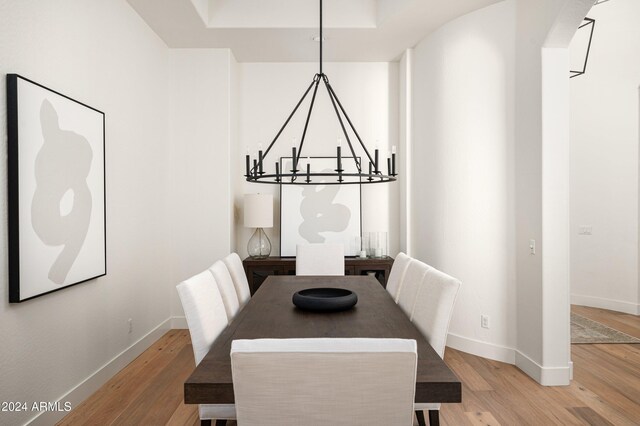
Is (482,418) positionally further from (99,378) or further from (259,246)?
(259,246)

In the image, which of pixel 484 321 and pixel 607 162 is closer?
pixel 484 321

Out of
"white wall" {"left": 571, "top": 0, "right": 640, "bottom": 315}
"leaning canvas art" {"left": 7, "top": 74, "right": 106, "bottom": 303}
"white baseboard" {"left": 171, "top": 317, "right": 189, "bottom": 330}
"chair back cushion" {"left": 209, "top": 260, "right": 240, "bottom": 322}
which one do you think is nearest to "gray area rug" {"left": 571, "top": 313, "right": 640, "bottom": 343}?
"white wall" {"left": 571, "top": 0, "right": 640, "bottom": 315}

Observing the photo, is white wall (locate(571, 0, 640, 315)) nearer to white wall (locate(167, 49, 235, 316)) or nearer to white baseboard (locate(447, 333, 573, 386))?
white baseboard (locate(447, 333, 573, 386))

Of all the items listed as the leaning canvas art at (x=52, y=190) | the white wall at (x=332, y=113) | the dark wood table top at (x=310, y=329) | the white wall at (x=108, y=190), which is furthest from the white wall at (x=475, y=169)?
the leaning canvas art at (x=52, y=190)

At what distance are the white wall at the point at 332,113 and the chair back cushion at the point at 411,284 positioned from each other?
6.76ft

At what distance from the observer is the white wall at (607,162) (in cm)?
488

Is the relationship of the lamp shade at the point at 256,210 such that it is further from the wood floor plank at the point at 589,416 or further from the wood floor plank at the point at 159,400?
the wood floor plank at the point at 589,416

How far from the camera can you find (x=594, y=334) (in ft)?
13.3

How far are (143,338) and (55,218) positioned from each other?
167 cm

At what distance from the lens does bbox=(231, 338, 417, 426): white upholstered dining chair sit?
3.51ft

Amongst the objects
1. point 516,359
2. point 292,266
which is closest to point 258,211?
point 292,266

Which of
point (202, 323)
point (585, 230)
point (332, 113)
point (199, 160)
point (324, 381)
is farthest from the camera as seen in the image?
point (585, 230)

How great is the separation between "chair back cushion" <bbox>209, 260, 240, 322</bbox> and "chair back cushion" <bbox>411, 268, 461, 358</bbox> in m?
1.14

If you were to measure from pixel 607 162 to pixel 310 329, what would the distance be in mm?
5010
